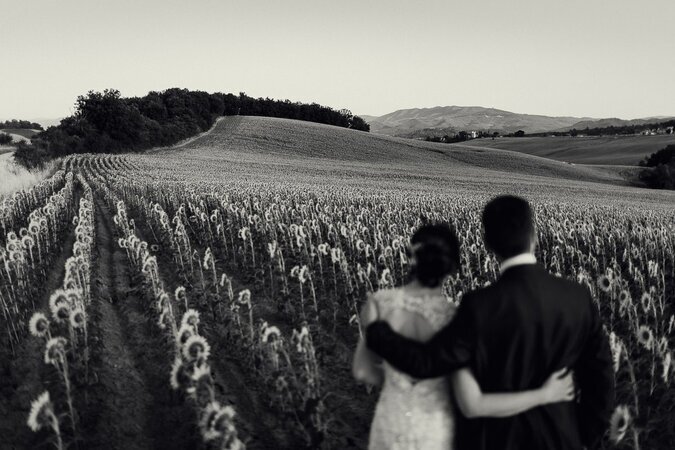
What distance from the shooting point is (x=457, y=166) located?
64.3 meters

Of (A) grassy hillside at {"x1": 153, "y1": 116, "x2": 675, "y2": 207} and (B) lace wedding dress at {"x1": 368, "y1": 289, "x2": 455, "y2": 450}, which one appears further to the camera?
(A) grassy hillside at {"x1": 153, "y1": 116, "x2": 675, "y2": 207}

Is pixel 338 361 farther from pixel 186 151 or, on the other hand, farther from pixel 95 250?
pixel 186 151

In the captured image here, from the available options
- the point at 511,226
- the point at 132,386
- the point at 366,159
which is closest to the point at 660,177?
the point at 366,159

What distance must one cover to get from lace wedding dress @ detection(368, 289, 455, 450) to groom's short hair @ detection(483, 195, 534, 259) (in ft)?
1.29

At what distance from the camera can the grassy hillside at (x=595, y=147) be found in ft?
286

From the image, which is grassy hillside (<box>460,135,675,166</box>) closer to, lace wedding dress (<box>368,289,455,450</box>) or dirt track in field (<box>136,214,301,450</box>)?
dirt track in field (<box>136,214,301,450</box>)

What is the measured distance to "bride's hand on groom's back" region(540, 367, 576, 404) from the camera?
8.91 feet

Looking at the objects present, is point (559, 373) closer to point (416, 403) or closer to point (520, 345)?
point (520, 345)

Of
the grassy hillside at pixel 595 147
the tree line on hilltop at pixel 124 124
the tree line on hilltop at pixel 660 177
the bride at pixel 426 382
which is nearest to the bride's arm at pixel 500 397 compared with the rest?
the bride at pixel 426 382

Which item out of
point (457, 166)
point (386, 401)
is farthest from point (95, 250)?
point (457, 166)

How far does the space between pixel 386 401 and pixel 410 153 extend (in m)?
70.7

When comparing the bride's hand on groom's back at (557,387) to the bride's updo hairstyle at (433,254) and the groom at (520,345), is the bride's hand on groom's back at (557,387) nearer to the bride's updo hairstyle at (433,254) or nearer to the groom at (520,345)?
the groom at (520,345)

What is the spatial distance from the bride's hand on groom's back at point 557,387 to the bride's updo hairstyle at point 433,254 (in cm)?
66

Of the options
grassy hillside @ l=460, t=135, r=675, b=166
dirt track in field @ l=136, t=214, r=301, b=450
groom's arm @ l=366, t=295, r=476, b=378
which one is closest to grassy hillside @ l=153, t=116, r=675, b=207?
grassy hillside @ l=460, t=135, r=675, b=166
